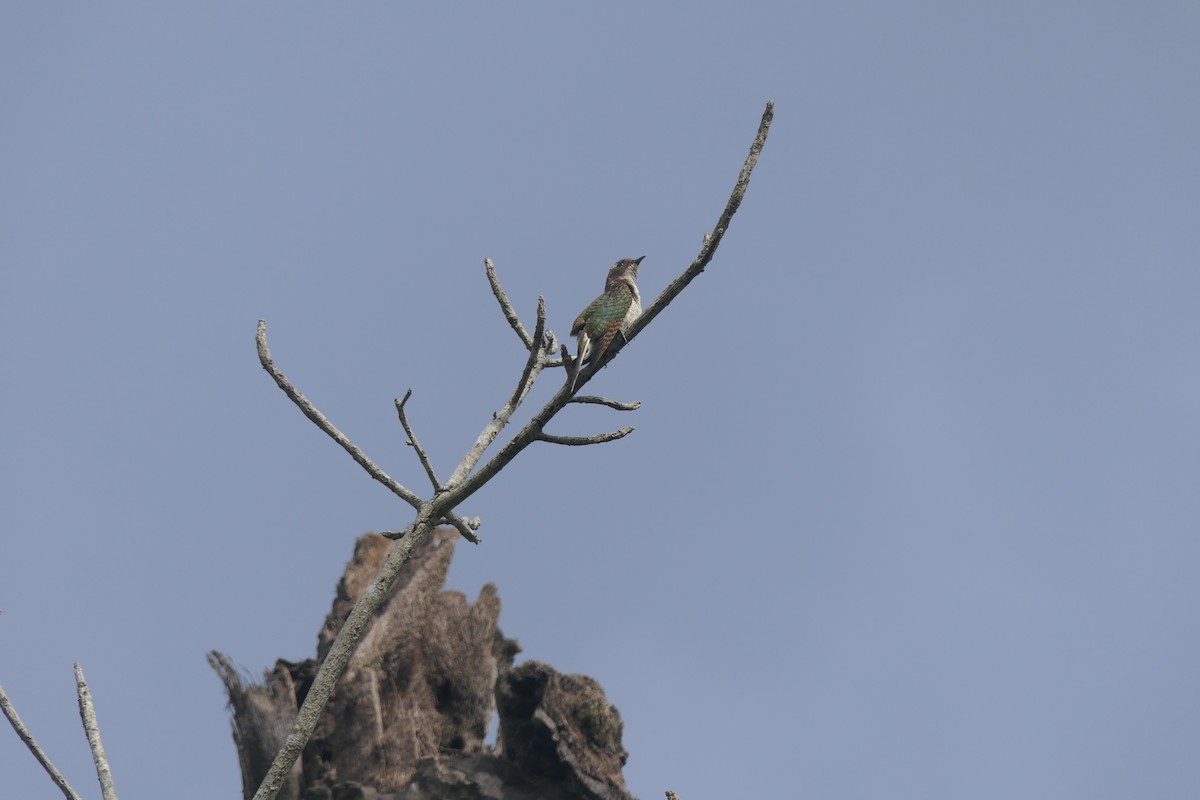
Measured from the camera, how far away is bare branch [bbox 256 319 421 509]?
5848mm

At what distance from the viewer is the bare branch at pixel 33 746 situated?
4.79 m

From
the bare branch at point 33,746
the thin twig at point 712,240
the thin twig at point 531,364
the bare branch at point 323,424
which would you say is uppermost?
the thin twig at point 712,240

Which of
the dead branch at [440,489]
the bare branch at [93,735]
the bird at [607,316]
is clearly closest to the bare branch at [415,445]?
the dead branch at [440,489]

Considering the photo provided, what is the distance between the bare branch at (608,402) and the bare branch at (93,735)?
2439 mm

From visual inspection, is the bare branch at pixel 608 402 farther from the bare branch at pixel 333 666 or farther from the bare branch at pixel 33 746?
the bare branch at pixel 33 746

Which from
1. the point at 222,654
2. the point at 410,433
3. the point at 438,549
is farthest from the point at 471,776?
the point at 410,433

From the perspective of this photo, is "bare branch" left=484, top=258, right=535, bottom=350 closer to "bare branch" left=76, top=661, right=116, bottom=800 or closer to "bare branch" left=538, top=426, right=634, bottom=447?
"bare branch" left=538, top=426, right=634, bottom=447

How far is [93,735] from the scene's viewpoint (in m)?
5.09

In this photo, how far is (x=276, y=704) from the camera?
59.8 ft

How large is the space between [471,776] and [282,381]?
43.5ft

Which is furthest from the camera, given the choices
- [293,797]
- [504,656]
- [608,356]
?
[504,656]

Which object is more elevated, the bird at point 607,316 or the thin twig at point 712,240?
the bird at point 607,316

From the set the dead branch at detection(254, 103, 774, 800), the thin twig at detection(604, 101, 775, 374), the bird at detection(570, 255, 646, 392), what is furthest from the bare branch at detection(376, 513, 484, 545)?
the bird at detection(570, 255, 646, 392)

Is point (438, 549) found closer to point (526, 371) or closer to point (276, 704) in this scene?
point (276, 704)
